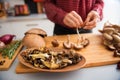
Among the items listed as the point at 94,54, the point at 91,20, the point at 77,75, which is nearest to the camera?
the point at 77,75

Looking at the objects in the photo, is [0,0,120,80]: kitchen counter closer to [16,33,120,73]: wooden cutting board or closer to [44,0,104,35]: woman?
[16,33,120,73]: wooden cutting board

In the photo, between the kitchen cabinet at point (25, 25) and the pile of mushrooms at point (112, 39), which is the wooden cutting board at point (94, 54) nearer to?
the pile of mushrooms at point (112, 39)

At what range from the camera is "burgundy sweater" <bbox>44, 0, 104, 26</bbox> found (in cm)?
103

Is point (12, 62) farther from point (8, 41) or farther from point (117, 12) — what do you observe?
point (117, 12)

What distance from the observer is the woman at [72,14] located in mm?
950

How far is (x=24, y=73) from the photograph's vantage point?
706 millimetres

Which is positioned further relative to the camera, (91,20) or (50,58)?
(91,20)

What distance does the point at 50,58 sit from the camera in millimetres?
704

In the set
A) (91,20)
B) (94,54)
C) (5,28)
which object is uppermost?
(91,20)

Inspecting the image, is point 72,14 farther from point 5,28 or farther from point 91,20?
point 5,28

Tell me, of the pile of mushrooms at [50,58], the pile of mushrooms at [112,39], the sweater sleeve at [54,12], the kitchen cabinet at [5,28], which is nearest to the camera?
the pile of mushrooms at [50,58]

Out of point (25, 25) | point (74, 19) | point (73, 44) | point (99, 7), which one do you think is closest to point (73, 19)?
point (74, 19)

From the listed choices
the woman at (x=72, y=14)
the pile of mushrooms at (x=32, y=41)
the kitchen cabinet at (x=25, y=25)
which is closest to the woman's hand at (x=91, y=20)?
the woman at (x=72, y=14)

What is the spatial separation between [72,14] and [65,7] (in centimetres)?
18
